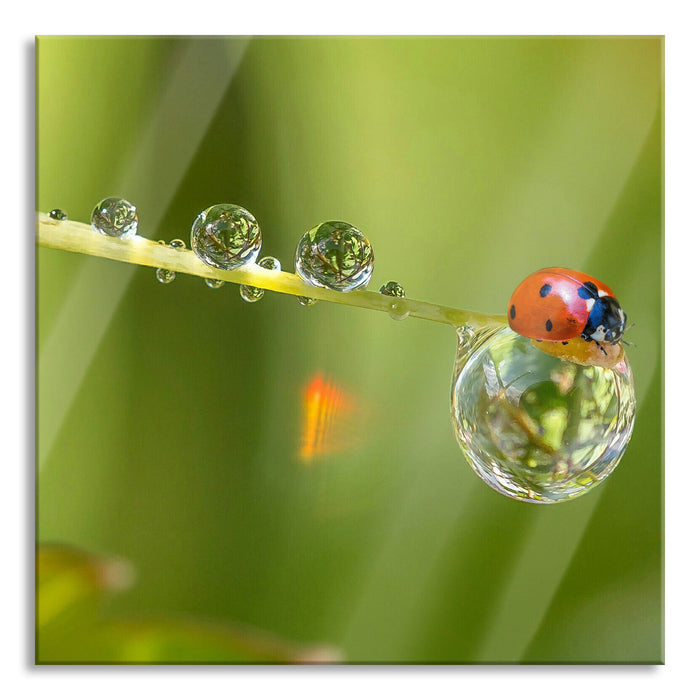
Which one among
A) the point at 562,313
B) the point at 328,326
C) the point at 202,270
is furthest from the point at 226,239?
the point at 328,326

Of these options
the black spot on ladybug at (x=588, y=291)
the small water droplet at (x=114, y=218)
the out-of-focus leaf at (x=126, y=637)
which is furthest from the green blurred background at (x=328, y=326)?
the small water droplet at (x=114, y=218)

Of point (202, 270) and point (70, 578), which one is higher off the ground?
point (202, 270)

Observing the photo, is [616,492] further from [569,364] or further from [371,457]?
[569,364]

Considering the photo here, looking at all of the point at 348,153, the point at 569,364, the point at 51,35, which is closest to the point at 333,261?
the point at 569,364

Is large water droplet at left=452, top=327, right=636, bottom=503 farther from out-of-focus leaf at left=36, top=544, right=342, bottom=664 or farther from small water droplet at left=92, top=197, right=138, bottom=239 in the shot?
out-of-focus leaf at left=36, top=544, right=342, bottom=664

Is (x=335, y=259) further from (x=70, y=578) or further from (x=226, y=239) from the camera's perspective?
(x=70, y=578)

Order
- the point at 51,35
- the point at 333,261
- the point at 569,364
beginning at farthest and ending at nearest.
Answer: the point at 51,35 → the point at 569,364 → the point at 333,261

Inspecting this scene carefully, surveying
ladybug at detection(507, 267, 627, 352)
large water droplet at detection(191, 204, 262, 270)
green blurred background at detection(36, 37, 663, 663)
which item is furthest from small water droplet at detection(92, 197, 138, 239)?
green blurred background at detection(36, 37, 663, 663)
